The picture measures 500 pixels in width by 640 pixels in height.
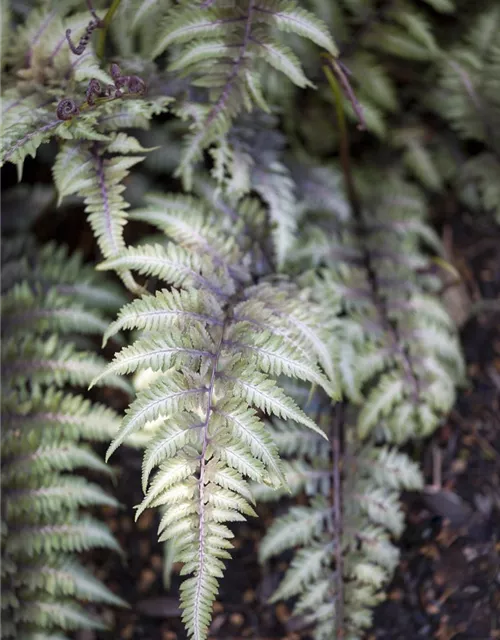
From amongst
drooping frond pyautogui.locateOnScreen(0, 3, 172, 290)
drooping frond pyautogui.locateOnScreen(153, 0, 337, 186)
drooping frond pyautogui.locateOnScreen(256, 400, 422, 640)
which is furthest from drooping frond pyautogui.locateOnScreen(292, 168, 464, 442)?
drooping frond pyautogui.locateOnScreen(0, 3, 172, 290)

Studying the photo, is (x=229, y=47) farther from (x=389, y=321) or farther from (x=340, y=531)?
(x=340, y=531)

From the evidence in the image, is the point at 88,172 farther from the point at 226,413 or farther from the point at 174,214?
the point at 226,413

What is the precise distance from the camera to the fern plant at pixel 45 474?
1.61 meters

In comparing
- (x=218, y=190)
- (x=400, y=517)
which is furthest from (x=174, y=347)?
(x=400, y=517)

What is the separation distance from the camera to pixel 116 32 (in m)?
1.86

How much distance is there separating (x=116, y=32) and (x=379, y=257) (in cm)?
106

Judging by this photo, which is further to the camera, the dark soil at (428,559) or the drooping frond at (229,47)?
the dark soil at (428,559)

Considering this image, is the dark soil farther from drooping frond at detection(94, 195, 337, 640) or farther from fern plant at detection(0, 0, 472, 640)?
drooping frond at detection(94, 195, 337, 640)

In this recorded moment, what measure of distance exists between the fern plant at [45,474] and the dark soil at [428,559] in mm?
199

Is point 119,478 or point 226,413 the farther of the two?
point 119,478

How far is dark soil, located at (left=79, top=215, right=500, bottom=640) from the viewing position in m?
1.74

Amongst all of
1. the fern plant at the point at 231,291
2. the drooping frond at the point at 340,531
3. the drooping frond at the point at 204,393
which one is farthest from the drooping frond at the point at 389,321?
the drooping frond at the point at 204,393

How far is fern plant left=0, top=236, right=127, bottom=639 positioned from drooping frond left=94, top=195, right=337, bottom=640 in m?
0.42

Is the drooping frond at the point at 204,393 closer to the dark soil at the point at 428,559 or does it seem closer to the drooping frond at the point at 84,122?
the drooping frond at the point at 84,122
